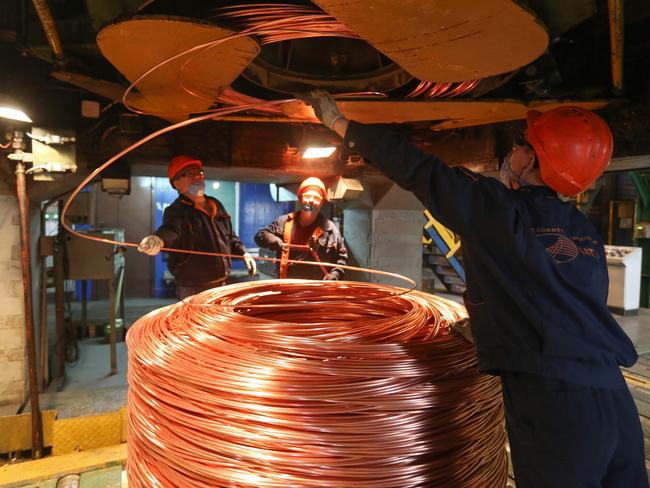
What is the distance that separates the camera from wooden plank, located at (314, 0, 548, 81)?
1226 millimetres

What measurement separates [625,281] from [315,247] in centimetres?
568

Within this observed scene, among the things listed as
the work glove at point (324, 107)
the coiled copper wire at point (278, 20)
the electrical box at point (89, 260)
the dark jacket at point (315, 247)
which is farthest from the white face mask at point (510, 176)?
the electrical box at point (89, 260)

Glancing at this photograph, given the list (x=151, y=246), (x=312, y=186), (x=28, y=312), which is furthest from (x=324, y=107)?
(x=28, y=312)

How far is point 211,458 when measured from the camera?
3.89 ft

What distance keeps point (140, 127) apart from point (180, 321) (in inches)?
79.7

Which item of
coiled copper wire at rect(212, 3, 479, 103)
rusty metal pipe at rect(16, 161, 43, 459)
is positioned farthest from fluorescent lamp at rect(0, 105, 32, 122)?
coiled copper wire at rect(212, 3, 479, 103)

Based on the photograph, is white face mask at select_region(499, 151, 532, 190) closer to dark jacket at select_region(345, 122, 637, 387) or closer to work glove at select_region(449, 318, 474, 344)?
dark jacket at select_region(345, 122, 637, 387)

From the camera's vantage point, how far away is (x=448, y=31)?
1371 millimetres

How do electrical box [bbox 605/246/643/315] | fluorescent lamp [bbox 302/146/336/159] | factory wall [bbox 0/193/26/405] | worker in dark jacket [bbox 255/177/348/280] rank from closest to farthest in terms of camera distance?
factory wall [bbox 0/193/26/405], fluorescent lamp [bbox 302/146/336/159], worker in dark jacket [bbox 255/177/348/280], electrical box [bbox 605/246/643/315]

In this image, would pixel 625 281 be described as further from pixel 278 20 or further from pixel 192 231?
pixel 278 20

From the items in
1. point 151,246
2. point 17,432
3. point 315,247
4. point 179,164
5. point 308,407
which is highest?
point 179,164

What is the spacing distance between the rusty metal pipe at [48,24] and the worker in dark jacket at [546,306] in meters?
1.41

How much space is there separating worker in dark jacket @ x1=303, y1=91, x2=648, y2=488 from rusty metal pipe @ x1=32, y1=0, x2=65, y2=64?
1.41m

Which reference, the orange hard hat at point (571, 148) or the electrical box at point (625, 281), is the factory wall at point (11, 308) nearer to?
the orange hard hat at point (571, 148)
